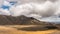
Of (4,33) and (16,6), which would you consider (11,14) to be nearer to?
(16,6)

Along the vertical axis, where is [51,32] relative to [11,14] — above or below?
below

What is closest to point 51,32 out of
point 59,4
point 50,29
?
point 50,29

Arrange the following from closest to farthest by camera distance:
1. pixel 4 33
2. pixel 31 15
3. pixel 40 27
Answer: pixel 4 33 → pixel 40 27 → pixel 31 15

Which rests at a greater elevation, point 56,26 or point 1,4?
point 1,4

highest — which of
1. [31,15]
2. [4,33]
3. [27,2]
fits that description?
[27,2]

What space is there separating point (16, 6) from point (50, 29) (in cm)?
34

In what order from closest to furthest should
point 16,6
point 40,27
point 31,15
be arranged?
point 40,27
point 31,15
point 16,6

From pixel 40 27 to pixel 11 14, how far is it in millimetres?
221

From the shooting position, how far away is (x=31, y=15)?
872 mm

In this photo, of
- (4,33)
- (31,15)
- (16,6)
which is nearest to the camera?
(4,33)

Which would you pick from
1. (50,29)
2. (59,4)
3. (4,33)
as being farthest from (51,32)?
(59,4)

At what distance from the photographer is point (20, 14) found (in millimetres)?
877

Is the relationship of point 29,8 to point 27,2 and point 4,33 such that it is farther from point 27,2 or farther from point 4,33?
point 4,33

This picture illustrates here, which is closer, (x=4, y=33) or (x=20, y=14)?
(x=4, y=33)
